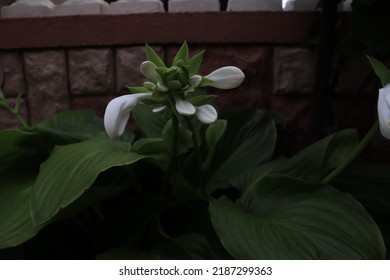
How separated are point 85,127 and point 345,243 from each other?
67 centimetres

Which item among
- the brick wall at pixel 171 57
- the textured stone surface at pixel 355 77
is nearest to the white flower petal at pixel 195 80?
the brick wall at pixel 171 57

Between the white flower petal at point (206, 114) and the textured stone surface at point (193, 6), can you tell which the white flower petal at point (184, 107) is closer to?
the white flower petal at point (206, 114)

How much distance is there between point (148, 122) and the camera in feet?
3.50

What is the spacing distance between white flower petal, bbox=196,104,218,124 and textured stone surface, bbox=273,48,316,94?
1.92 ft

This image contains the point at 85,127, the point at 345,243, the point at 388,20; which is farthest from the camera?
the point at 85,127

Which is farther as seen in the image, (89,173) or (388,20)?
(388,20)

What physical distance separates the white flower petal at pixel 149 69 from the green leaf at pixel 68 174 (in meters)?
0.14

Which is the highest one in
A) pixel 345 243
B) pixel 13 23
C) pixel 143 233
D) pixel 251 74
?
pixel 13 23

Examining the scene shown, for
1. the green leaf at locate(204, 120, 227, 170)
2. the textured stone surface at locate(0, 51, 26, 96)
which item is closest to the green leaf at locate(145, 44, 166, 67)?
the green leaf at locate(204, 120, 227, 170)

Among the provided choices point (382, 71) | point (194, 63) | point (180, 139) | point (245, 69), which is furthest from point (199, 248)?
point (245, 69)

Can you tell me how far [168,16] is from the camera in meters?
1.18

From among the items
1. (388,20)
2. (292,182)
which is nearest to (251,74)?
(388,20)
